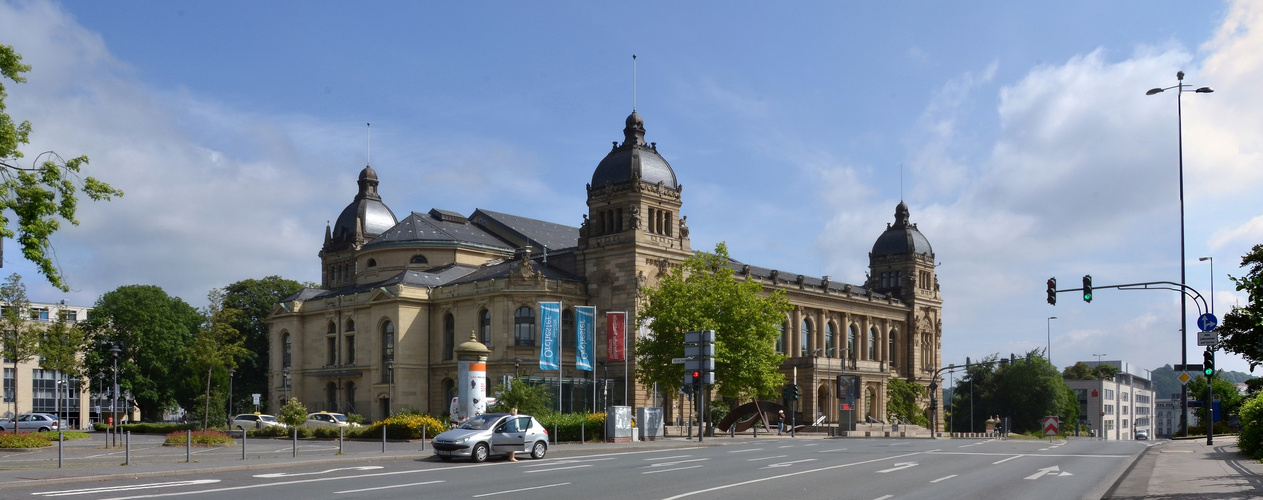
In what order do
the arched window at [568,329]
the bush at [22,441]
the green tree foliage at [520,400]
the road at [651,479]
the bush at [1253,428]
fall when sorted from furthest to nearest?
the arched window at [568,329] < the green tree foliage at [520,400] < the bush at [22,441] < the bush at [1253,428] < the road at [651,479]

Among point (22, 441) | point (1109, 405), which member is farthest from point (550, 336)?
point (1109, 405)

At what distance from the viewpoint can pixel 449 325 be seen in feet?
263

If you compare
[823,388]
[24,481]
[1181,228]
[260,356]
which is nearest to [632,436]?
[1181,228]

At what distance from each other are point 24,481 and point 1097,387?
518 feet

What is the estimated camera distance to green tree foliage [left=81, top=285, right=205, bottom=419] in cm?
8800

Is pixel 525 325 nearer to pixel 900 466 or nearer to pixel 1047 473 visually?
pixel 900 466

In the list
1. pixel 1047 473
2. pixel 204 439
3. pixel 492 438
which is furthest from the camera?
Result: pixel 204 439

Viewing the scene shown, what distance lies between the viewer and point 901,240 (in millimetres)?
117688

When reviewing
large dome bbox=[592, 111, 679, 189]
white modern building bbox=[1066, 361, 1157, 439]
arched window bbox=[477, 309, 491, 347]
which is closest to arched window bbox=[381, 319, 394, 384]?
arched window bbox=[477, 309, 491, 347]

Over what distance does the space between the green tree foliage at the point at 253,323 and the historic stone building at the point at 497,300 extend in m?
9.28

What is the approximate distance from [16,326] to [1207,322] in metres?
56.5

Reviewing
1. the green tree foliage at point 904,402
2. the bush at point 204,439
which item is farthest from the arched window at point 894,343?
the bush at point 204,439

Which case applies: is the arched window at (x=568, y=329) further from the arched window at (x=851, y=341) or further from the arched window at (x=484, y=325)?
the arched window at (x=851, y=341)

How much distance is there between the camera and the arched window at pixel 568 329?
7744 centimetres
